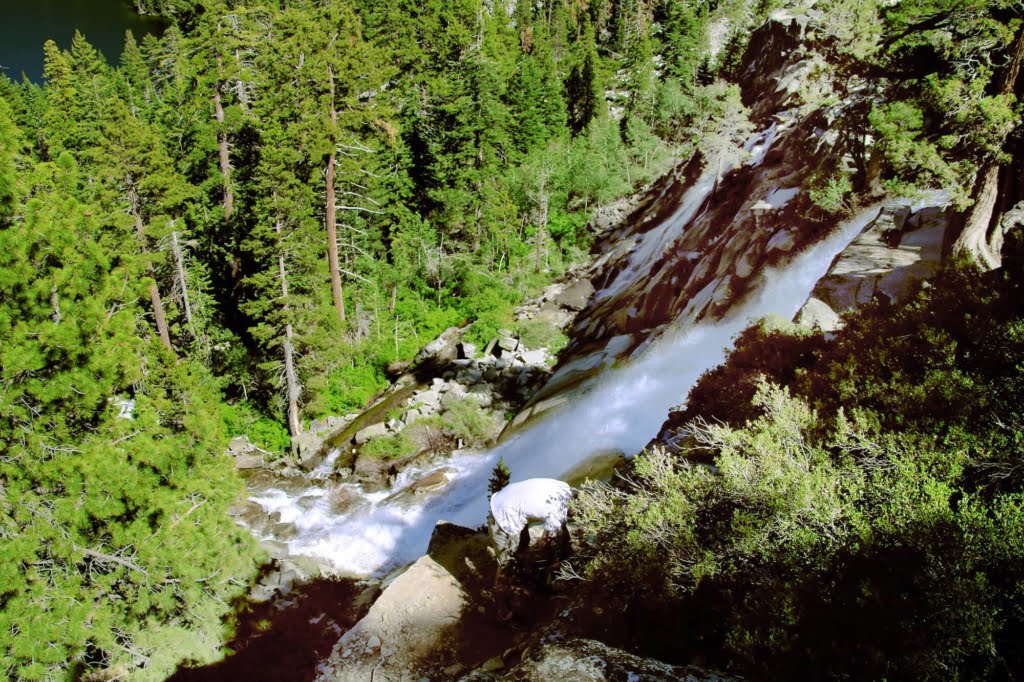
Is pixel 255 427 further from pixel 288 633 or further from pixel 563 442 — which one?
pixel 563 442

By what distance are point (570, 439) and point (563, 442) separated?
0.27m

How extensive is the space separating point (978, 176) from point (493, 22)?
47.2 m

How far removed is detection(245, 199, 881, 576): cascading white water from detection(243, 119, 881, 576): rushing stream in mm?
36

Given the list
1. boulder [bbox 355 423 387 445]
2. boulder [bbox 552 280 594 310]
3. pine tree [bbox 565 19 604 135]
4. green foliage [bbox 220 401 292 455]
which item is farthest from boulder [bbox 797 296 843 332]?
pine tree [bbox 565 19 604 135]

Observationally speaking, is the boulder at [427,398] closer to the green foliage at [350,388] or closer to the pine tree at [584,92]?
the green foliage at [350,388]

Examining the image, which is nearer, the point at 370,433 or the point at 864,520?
the point at 864,520

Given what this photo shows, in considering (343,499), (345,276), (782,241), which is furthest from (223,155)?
(782,241)

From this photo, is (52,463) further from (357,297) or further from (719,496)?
(357,297)

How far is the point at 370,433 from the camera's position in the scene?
22.3 metres

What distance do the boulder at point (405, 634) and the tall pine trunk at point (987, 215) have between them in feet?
46.1

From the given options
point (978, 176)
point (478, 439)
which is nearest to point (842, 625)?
point (978, 176)

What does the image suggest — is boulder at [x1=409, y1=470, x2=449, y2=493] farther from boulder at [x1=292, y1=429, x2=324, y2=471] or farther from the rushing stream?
boulder at [x1=292, y1=429, x2=324, y2=471]

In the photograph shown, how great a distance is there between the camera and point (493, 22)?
50.1 m

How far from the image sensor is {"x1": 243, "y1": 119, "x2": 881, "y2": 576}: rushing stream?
16.8 m
